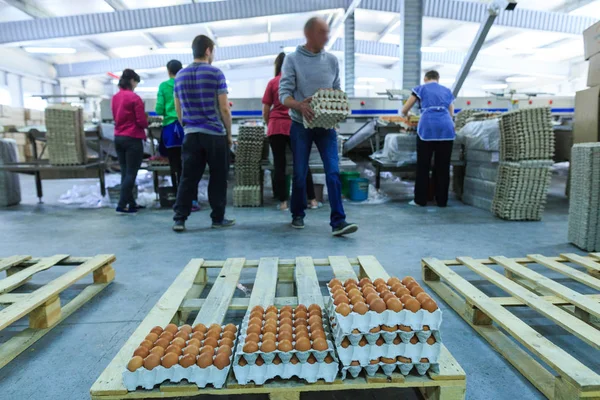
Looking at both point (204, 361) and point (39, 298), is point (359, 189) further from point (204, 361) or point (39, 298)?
point (204, 361)

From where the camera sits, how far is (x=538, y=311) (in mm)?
1652

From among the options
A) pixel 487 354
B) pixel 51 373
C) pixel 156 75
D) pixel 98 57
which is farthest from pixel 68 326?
pixel 156 75

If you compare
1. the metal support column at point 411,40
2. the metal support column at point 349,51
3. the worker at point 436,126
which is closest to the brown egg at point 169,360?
the worker at point 436,126

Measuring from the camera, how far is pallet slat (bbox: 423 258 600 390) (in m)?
1.16

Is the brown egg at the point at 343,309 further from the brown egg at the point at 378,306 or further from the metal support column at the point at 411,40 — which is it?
the metal support column at the point at 411,40

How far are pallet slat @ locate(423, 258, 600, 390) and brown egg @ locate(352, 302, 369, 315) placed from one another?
1.98 feet

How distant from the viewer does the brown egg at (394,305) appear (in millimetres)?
1182

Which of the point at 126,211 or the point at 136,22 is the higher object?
the point at 136,22

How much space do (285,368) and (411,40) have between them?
762 cm

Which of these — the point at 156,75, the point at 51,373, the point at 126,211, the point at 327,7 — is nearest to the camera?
the point at 51,373

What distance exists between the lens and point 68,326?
185 centimetres

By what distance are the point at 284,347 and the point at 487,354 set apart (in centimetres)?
88

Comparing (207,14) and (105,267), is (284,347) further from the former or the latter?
(207,14)

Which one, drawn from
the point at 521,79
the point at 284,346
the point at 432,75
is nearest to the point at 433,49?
the point at 521,79
